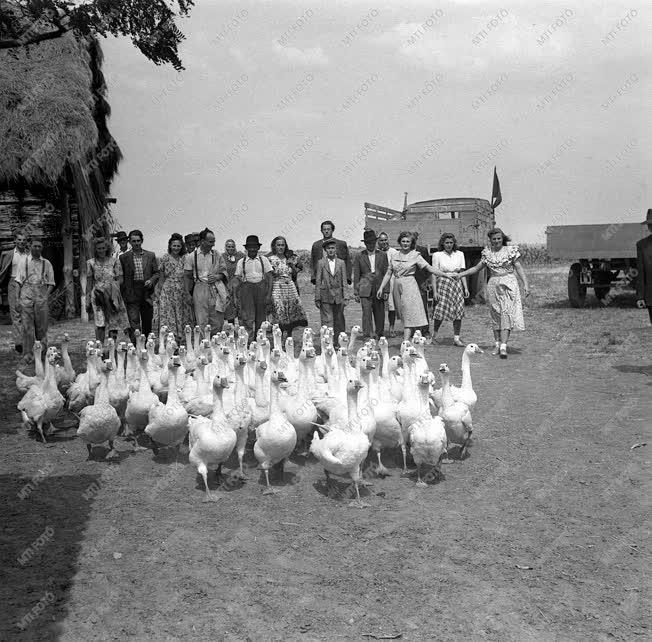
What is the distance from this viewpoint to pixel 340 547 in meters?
4.63

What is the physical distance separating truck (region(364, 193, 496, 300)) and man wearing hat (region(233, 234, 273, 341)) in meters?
7.75

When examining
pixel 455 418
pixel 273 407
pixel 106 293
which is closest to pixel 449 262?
pixel 106 293

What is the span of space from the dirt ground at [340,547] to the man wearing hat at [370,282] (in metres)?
4.84

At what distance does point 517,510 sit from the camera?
A: 517 cm

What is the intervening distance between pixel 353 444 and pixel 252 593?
156 centimetres

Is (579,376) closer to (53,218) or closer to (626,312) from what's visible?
(626,312)

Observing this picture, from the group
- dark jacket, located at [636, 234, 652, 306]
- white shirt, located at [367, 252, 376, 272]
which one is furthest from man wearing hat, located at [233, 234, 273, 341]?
dark jacket, located at [636, 234, 652, 306]

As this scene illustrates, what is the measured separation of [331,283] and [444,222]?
26.9ft

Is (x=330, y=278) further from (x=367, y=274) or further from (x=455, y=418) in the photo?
(x=455, y=418)

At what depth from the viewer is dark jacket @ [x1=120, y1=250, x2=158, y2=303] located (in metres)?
10.5

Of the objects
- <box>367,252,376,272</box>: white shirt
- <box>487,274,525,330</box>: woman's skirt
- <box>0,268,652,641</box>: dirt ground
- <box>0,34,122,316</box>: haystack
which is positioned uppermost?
<box>0,34,122,316</box>: haystack

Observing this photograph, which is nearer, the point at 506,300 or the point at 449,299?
the point at 506,300

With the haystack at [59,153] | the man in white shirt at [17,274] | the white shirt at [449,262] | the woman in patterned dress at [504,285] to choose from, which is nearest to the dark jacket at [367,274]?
the white shirt at [449,262]

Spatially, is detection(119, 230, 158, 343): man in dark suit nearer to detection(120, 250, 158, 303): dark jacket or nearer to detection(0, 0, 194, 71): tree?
detection(120, 250, 158, 303): dark jacket
